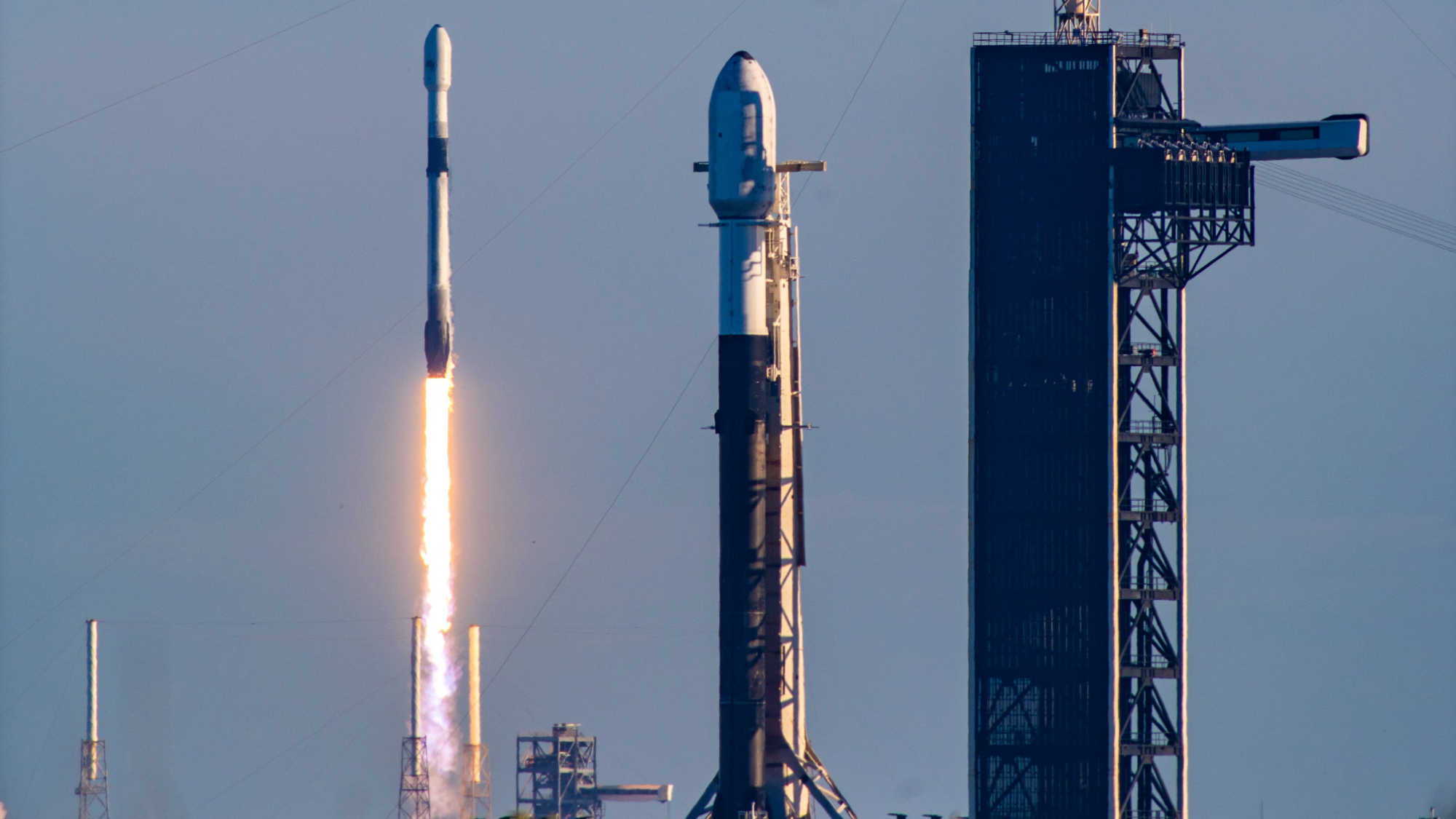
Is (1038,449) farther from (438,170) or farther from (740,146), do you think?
(438,170)

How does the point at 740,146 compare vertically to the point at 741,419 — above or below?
above

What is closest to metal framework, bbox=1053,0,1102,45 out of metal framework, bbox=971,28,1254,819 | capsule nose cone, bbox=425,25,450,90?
metal framework, bbox=971,28,1254,819

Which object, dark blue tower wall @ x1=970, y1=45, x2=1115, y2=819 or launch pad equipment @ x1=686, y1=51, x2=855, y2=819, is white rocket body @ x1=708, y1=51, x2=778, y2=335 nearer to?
launch pad equipment @ x1=686, y1=51, x2=855, y2=819

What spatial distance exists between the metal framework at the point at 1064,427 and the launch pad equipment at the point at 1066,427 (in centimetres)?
8

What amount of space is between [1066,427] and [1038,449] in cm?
174

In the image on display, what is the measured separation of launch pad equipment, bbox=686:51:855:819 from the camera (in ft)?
449

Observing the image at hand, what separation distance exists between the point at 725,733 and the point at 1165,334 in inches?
1165

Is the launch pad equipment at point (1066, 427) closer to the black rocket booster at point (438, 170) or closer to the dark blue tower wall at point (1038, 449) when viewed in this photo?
the dark blue tower wall at point (1038, 449)

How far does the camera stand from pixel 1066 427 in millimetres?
137500

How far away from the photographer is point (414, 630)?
653 feet

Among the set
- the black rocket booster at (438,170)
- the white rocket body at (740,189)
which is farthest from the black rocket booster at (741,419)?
the black rocket booster at (438,170)

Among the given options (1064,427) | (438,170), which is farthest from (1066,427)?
(438,170)

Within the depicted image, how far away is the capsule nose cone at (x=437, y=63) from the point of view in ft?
551

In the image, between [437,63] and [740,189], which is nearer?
[740,189]
